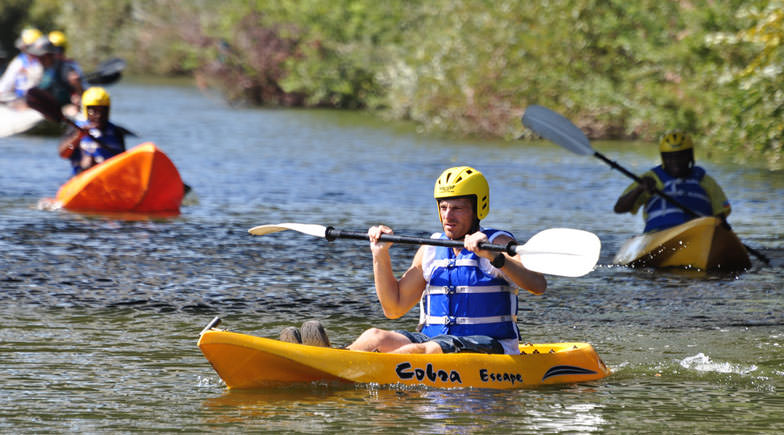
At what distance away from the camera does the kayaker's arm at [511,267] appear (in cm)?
602

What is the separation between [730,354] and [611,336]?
0.80 meters

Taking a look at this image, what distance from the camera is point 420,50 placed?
24672 mm

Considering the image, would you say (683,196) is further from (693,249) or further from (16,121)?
(16,121)

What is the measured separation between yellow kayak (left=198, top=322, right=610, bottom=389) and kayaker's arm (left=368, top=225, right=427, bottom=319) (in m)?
0.30

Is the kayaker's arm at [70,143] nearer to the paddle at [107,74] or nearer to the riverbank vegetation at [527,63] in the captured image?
the paddle at [107,74]

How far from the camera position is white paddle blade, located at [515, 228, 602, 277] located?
622 centimetres

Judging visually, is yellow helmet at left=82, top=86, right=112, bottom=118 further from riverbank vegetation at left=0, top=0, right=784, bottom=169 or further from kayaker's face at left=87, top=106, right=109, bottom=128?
riverbank vegetation at left=0, top=0, right=784, bottom=169

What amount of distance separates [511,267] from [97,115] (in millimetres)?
7841

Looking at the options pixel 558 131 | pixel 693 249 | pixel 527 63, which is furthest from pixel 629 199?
pixel 527 63

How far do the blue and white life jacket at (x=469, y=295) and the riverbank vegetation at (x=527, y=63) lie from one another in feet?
29.9

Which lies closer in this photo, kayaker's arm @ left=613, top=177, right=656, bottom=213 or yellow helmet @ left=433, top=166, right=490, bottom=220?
yellow helmet @ left=433, top=166, right=490, bottom=220

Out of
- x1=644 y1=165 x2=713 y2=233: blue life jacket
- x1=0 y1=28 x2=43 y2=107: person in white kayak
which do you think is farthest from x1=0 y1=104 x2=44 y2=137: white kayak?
x1=644 y1=165 x2=713 y2=233: blue life jacket

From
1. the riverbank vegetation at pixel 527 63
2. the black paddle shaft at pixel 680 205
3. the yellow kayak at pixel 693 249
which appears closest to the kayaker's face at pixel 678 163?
the black paddle shaft at pixel 680 205

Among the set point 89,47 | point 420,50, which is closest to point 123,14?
point 89,47
